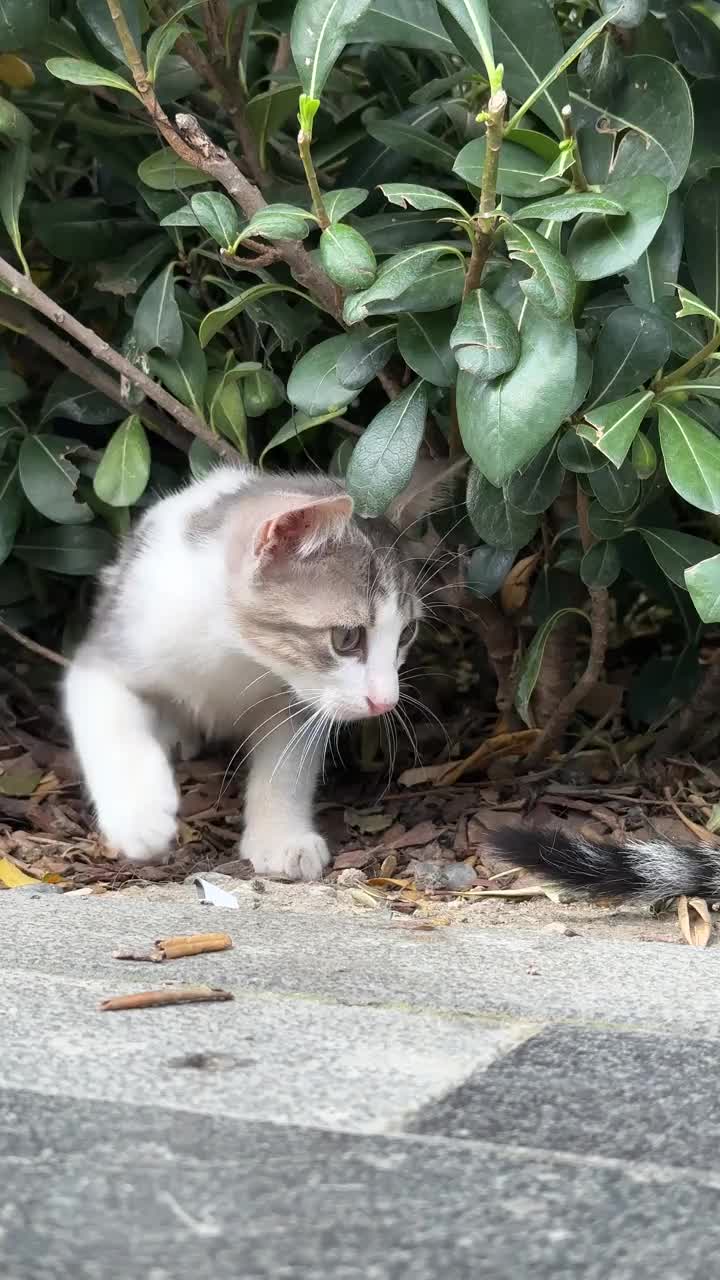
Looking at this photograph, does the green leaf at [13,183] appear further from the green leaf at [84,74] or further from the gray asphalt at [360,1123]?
the gray asphalt at [360,1123]

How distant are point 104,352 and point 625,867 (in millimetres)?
1341

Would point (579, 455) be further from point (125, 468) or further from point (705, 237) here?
point (125, 468)

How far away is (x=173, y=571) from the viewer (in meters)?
2.67

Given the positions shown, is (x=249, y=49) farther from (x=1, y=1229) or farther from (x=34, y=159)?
(x=1, y=1229)

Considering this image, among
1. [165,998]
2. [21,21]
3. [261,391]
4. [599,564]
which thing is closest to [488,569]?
[599,564]

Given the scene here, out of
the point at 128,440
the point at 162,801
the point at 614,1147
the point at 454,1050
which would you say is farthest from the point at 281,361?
the point at 614,1147

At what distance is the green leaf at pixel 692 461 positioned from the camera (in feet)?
5.87

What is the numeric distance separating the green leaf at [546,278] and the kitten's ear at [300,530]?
730 millimetres

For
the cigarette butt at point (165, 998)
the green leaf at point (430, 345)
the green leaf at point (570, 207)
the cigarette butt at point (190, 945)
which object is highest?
the green leaf at point (570, 207)

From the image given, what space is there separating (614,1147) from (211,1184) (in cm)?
28

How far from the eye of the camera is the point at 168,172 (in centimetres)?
231

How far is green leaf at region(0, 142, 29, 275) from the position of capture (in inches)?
95.4

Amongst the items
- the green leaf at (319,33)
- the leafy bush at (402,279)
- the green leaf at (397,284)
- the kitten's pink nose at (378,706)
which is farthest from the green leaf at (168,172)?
the kitten's pink nose at (378,706)

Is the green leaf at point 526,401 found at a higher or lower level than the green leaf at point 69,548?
higher
